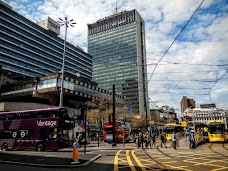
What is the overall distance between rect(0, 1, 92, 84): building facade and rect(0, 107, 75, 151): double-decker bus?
144 ft

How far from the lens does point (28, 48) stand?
9325cm

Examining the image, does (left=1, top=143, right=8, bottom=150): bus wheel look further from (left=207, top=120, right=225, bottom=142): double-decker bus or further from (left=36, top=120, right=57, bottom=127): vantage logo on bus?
(left=207, top=120, right=225, bottom=142): double-decker bus

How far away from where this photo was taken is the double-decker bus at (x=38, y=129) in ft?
75.0

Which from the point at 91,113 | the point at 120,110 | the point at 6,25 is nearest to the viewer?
the point at 91,113

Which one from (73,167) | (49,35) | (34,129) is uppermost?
(49,35)

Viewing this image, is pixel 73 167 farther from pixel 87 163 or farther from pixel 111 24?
pixel 111 24

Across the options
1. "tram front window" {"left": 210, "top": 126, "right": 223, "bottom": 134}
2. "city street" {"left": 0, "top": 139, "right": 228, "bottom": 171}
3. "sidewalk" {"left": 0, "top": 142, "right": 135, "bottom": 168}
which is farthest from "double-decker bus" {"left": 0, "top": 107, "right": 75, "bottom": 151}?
"tram front window" {"left": 210, "top": 126, "right": 223, "bottom": 134}

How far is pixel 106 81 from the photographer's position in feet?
506

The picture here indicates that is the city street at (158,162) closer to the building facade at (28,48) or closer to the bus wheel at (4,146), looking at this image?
the bus wheel at (4,146)

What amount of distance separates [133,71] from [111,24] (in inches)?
1695

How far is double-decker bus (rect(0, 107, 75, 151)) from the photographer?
2288 centimetres

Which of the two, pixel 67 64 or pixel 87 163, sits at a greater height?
pixel 67 64

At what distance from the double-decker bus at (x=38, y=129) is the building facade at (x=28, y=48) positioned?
4377cm

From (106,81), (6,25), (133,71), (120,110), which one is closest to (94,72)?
(106,81)
